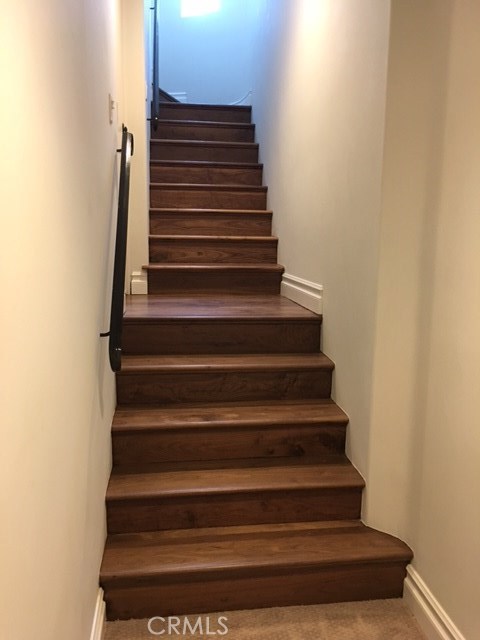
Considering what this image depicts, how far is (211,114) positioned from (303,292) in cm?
289

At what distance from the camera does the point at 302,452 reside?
2086 mm

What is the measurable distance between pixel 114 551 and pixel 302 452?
2.71 feet

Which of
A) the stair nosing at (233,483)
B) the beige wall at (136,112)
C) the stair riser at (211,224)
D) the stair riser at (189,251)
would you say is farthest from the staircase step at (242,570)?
the stair riser at (211,224)

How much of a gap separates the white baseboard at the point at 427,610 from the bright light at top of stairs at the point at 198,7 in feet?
18.7

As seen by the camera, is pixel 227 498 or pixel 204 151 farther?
pixel 204 151

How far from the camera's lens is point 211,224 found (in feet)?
11.7

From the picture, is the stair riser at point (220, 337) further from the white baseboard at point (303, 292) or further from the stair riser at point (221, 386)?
the stair riser at point (221, 386)

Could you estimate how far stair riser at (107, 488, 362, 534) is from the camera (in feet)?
5.95

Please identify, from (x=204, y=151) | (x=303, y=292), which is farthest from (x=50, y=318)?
(x=204, y=151)

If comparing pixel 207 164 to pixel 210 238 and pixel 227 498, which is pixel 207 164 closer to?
pixel 210 238

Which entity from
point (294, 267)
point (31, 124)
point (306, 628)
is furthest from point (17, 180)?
point (294, 267)

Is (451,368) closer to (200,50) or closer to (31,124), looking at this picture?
(31,124)

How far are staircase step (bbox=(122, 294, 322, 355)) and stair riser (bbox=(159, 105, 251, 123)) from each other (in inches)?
117

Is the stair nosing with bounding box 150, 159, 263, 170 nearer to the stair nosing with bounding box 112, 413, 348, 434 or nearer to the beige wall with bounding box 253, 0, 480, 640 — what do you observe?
the beige wall with bounding box 253, 0, 480, 640
